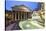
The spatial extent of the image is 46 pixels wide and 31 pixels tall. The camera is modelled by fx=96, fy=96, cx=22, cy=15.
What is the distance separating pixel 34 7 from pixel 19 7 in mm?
210

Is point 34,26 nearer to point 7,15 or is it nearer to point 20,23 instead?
point 20,23

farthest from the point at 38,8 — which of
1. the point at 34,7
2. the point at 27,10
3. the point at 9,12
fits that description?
the point at 9,12

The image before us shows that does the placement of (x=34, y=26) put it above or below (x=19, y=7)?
below

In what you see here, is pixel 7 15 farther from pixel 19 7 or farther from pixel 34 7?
pixel 34 7

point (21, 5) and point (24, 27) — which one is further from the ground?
point (21, 5)

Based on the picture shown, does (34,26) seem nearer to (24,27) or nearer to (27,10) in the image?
(24,27)

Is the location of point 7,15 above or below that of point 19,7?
below

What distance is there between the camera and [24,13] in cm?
133

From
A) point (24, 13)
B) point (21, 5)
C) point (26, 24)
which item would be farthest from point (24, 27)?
point (21, 5)

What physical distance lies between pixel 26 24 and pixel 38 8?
28cm

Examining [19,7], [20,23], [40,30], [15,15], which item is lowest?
[40,30]
